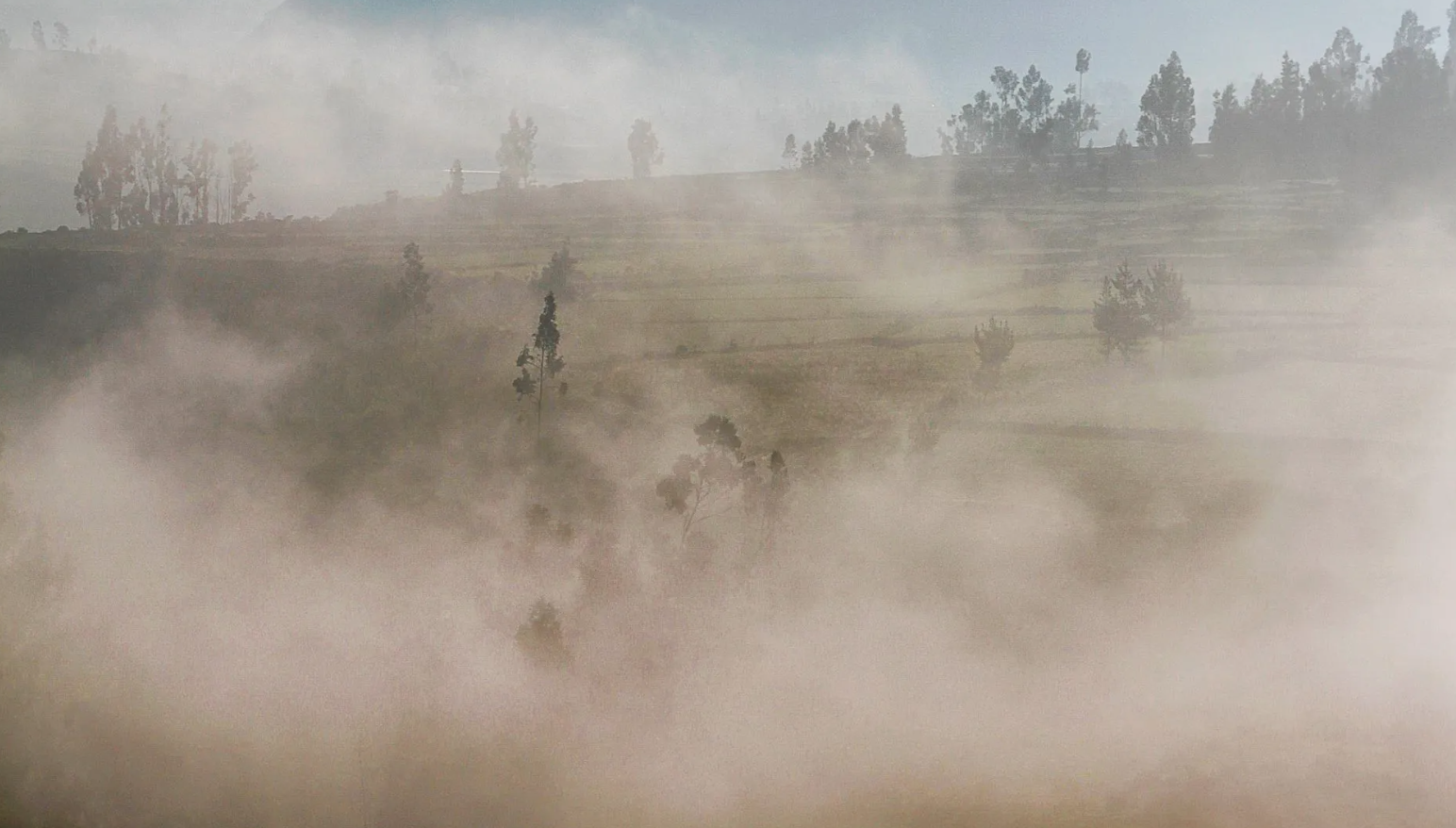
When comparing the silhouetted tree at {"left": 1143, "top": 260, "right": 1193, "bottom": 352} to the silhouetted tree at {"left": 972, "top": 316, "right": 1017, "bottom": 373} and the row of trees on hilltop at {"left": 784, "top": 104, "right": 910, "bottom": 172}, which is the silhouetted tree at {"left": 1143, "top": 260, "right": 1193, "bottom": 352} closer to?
the silhouetted tree at {"left": 972, "top": 316, "right": 1017, "bottom": 373}

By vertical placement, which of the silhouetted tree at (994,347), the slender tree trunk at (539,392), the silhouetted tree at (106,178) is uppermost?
the silhouetted tree at (106,178)

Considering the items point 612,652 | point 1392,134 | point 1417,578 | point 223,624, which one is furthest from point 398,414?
point 1392,134

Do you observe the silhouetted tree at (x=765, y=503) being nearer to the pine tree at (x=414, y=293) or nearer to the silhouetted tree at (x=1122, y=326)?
the silhouetted tree at (x=1122, y=326)

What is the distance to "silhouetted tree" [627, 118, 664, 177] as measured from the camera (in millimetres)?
162375

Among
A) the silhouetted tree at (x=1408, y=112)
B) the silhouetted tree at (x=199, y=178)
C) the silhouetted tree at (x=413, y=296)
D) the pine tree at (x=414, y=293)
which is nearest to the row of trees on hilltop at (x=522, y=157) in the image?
Result: the silhouetted tree at (x=199, y=178)

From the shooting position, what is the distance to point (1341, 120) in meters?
150

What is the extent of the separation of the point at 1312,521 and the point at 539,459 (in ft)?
126

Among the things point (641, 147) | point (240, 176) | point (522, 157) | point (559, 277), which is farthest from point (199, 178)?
point (559, 277)

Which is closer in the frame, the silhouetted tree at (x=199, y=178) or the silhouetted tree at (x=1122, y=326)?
the silhouetted tree at (x=1122, y=326)

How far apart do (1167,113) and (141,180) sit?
14920cm

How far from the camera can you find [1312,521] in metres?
48.2

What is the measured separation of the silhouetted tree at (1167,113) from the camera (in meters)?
161

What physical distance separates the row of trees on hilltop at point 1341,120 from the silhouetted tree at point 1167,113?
4686mm

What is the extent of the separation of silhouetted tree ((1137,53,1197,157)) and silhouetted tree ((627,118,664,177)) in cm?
7811
